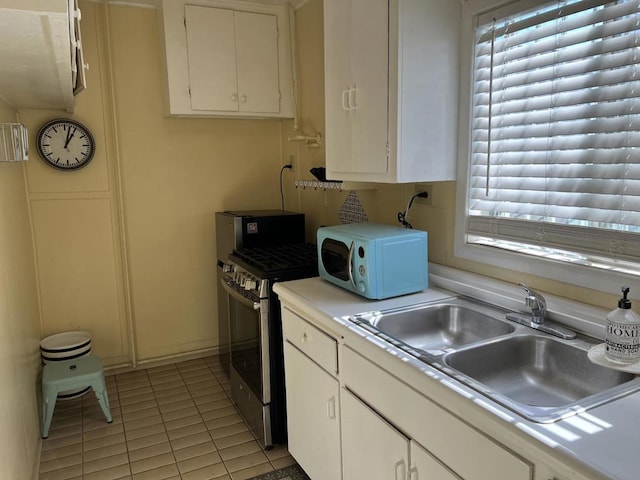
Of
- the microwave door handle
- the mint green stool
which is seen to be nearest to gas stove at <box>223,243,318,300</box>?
the microwave door handle

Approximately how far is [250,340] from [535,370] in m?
1.53

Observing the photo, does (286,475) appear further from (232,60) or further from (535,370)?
(232,60)

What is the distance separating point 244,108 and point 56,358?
1.98 m

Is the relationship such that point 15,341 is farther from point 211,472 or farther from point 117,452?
point 211,472

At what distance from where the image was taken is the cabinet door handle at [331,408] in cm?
187

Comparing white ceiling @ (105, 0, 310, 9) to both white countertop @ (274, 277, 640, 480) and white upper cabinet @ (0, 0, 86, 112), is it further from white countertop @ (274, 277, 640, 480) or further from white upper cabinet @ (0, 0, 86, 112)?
white countertop @ (274, 277, 640, 480)

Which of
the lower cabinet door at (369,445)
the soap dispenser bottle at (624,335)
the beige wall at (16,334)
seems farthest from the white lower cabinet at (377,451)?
the beige wall at (16,334)

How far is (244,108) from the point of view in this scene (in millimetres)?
3295

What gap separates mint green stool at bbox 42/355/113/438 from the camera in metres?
2.70

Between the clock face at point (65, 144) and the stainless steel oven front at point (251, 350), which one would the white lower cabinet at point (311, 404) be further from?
the clock face at point (65, 144)

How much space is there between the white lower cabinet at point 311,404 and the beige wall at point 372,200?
28.9 inches

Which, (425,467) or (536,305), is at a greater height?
(536,305)

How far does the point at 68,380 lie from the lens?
273 cm

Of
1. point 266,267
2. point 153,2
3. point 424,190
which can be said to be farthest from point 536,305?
point 153,2
